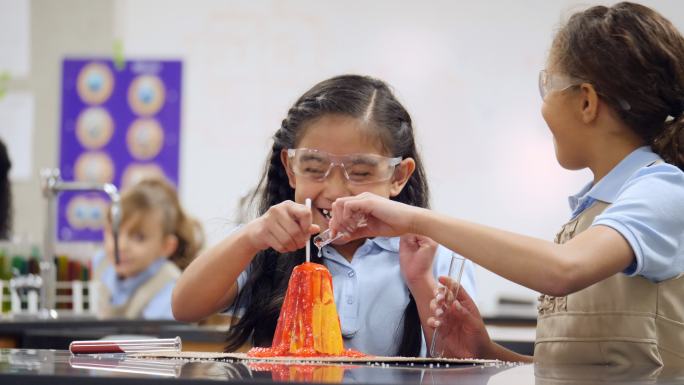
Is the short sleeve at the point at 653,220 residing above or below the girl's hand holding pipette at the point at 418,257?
above

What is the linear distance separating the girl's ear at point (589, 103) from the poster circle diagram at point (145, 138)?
4725 millimetres

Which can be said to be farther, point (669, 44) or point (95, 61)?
point (95, 61)

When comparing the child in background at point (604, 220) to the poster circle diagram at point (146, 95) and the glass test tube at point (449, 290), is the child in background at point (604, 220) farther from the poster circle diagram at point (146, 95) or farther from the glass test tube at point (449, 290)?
the poster circle diagram at point (146, 95)

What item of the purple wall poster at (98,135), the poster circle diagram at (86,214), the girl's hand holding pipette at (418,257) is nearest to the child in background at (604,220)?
the girl's hand holding pipette at (418,257)

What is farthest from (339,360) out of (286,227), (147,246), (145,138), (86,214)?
(86,214)

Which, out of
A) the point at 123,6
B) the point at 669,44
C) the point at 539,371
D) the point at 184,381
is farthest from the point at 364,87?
the point at 123,6

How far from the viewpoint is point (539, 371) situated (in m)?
1.18

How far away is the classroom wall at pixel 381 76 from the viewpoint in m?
5.44

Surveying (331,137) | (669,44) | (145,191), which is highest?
(669,44)

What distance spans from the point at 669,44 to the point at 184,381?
0.99m

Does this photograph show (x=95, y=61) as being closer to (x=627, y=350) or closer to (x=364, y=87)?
(x=364, y=87)

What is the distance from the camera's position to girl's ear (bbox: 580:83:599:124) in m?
1.62

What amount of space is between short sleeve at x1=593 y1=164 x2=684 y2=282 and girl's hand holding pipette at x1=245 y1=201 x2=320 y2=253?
0.41 meters

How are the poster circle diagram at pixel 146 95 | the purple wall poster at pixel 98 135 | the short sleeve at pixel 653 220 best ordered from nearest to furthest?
the short sleeve at pixel 653 220, the poster circle diagram at pixel 146 95, the purple wall poster at pixel 98 135
